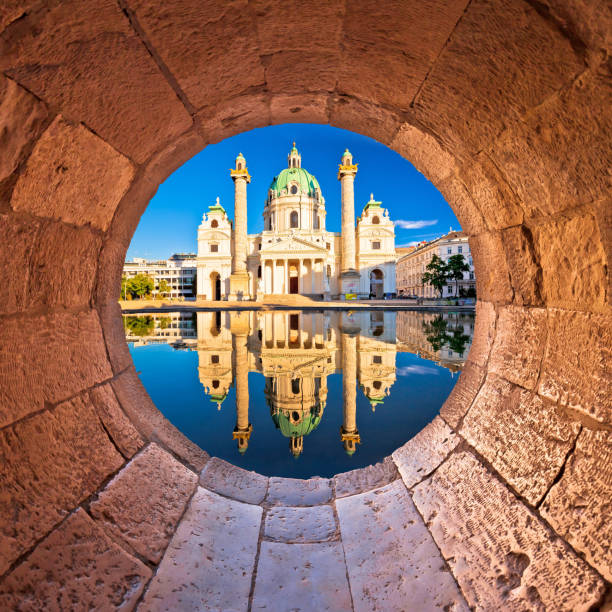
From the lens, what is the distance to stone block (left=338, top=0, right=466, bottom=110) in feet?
4.42

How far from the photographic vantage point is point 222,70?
1.66 meters

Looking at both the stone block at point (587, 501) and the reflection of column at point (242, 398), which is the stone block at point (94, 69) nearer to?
the stone block at point (587, 501)

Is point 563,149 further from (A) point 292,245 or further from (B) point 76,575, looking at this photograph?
(A) point 292,245

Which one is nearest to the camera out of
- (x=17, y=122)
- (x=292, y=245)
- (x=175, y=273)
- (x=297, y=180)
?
(x=17, y=122)

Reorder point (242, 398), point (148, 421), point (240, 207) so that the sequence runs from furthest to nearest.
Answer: point (240, 207), point (242, 398), point (148, 421)

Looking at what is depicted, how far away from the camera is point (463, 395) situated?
218cm

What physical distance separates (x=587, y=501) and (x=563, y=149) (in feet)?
4.79

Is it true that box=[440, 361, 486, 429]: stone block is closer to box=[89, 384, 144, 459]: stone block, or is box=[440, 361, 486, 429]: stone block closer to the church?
box=[89, 384, 144, 459]: stone block

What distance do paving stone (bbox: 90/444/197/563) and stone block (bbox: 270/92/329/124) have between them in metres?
2.35

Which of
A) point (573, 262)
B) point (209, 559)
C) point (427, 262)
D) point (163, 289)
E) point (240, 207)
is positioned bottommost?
point (209, 559)

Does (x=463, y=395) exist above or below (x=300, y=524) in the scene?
above

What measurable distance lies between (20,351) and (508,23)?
2.43 metres

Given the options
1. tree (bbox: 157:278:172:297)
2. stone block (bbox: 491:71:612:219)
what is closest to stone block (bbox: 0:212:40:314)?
stone block (bbox: 491:71:612:219)

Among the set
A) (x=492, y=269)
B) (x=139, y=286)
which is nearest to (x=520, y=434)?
(x=492, y=269)
